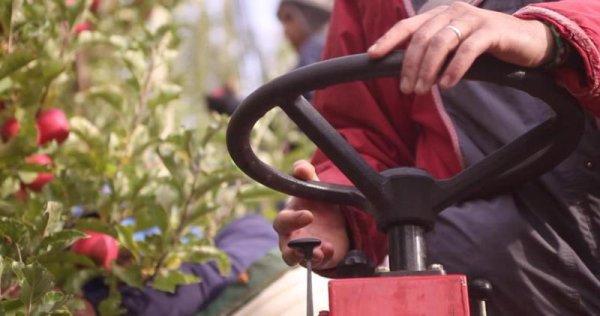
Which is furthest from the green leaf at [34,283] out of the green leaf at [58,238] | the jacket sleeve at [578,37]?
the jacket sleeve at [578,37]

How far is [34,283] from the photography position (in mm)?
1156

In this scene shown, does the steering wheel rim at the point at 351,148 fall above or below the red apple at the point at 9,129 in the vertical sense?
below

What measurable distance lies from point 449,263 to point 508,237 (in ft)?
0.27

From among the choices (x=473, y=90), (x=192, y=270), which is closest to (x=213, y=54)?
(x=192, y=270)

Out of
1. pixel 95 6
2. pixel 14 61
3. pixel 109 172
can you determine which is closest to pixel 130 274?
pixel 109 172

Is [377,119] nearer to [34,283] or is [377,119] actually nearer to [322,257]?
[322,257]

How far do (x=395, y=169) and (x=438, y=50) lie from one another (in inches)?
8.2

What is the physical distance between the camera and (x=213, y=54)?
6.84 meters

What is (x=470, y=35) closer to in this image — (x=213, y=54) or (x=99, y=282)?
(x=99, y=282)

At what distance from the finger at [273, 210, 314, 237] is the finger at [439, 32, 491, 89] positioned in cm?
32

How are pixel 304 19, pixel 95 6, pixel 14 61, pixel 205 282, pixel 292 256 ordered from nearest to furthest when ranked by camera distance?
pixel 292 256 < pixel 14 61 < pixel 205 282 < pixel 95 6 < pixel 304 19

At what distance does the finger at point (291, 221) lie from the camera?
122 centimetres

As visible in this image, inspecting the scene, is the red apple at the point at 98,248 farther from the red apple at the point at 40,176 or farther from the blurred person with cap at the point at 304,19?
the blurred person with cap at the point at 304,19

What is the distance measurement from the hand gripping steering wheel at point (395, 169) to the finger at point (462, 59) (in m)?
0.05
